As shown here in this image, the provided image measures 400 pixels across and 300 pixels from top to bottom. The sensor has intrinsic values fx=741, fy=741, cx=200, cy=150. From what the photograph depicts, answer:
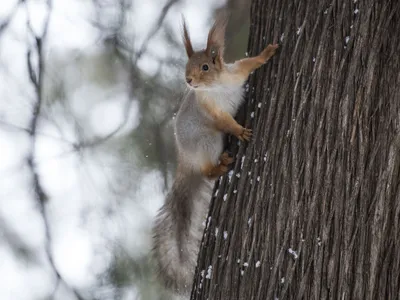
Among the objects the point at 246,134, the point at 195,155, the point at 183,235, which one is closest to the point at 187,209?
the point at 183,235

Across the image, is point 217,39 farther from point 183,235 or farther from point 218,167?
point 183,235

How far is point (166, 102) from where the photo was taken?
174 inches

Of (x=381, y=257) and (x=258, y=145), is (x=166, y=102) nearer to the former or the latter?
(x=258, y=145)

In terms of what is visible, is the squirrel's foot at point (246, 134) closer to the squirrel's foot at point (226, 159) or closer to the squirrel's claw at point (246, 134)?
the squirrel's claw at point (246, 134)

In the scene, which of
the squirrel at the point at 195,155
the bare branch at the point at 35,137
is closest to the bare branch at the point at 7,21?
the bare branch at the point at 35,137

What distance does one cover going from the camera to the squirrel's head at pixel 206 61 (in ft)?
10.1

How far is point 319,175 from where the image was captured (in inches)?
98.4

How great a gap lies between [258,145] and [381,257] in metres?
0.61

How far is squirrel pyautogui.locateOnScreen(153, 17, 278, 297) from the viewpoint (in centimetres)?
306

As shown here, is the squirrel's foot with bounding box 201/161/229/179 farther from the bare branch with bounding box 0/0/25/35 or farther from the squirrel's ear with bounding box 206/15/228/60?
the bare branch with bounding box 0/0/25/35

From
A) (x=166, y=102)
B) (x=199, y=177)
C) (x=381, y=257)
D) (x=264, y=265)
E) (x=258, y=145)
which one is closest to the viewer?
(x=381, y=257)

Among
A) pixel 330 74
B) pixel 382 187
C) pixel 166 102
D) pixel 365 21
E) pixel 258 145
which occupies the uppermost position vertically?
pixel 166 102

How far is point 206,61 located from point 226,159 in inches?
19.3

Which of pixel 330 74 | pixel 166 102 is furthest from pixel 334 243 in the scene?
pixel 166 102
